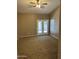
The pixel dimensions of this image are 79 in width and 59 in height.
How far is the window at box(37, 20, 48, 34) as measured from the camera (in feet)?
5.12

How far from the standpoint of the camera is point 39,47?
1540 millimetres

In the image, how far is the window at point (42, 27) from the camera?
5.12ft

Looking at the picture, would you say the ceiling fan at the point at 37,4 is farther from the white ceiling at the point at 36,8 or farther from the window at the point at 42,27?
the window at the point at 42,27

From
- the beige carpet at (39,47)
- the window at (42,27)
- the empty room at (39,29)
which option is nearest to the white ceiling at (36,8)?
the empty room at (39,29)

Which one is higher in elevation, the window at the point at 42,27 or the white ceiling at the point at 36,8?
the white ceiling at the point at 36,8

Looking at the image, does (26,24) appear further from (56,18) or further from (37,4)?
(56,18)

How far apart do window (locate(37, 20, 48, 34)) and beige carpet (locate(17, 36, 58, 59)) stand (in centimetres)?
8
